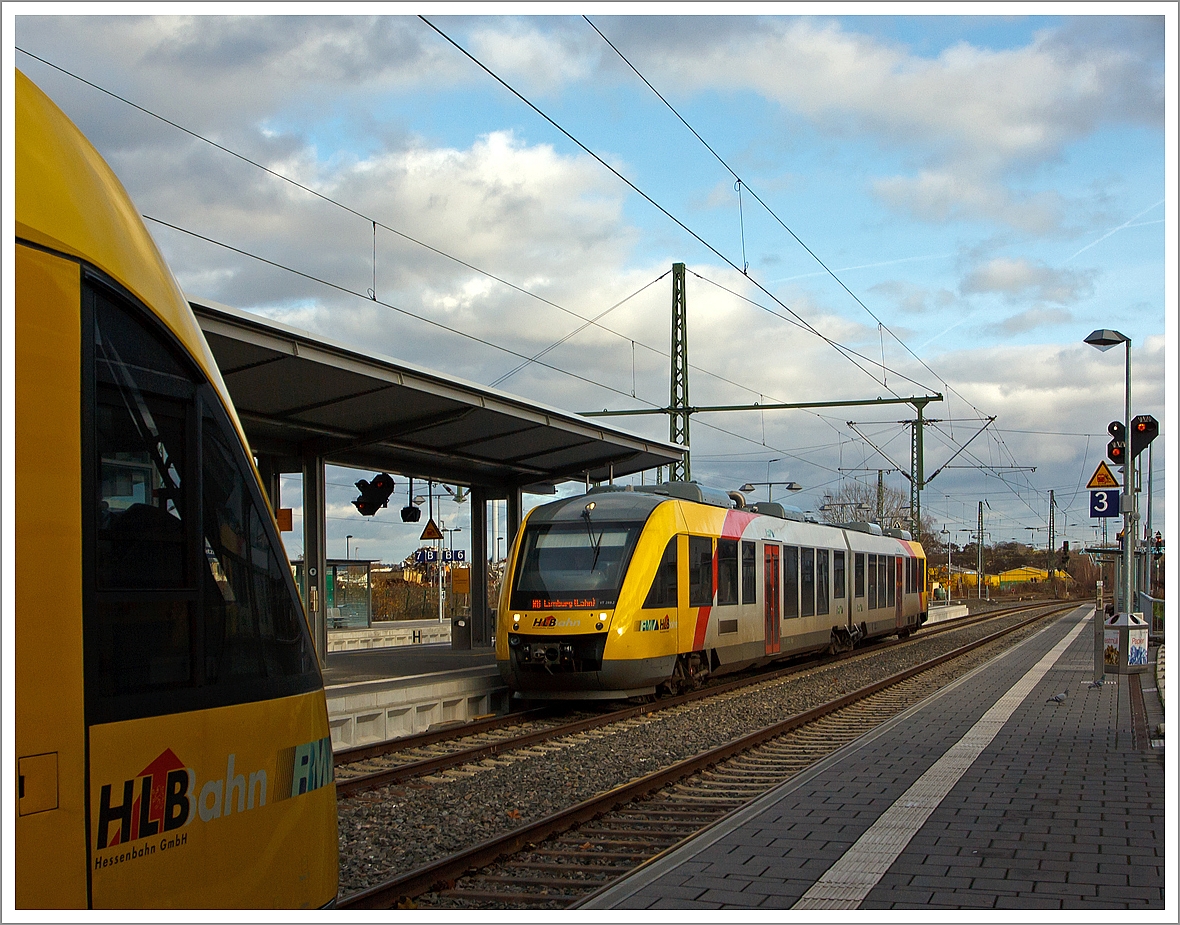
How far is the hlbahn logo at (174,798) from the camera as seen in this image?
3.11 meters

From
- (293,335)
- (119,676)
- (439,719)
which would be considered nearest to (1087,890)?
(119,676)

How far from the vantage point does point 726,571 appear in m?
17.3

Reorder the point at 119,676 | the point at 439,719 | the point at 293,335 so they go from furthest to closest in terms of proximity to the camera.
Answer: the point at 439,719 → the point at 293,335 → the point at 119,676

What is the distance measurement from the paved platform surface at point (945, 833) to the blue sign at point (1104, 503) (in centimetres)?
486

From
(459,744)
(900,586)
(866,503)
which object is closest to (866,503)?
(866,503)

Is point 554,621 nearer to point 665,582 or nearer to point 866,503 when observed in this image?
point 665,582

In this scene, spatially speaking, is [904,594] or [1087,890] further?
[904,594]

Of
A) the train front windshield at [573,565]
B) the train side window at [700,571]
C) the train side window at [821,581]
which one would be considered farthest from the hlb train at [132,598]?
the train side window at [821,581]

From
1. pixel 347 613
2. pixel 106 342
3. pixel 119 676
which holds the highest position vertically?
pixel 106 342

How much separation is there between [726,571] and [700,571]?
1.16 meters

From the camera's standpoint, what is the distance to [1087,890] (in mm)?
5832

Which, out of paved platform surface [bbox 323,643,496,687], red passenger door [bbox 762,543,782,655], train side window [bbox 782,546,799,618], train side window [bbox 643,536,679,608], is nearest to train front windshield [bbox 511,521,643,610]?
train side window [bbox 643,536,679,608]

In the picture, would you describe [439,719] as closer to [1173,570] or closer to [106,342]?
[1173,570]

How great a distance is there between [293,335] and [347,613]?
19962mm
